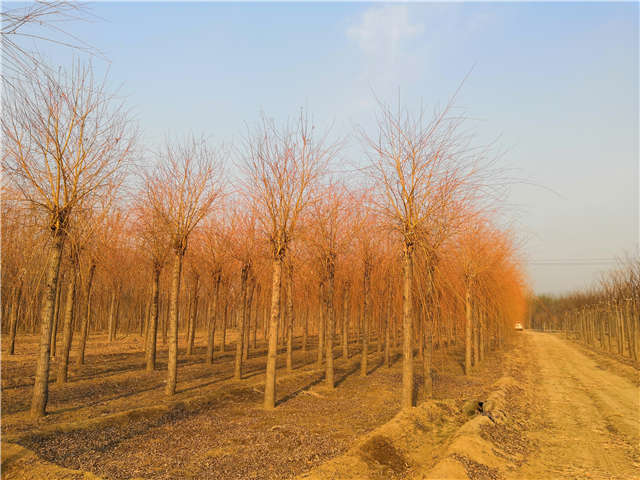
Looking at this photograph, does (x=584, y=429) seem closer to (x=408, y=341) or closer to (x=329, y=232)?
(x=408, y=341)

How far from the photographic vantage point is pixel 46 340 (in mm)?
7582

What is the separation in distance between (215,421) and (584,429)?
8051 millimetres

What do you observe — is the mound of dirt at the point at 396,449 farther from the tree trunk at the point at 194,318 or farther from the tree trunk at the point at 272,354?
the tree trunk at the point at 194,318

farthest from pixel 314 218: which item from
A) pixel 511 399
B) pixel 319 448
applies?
pixel 511 399

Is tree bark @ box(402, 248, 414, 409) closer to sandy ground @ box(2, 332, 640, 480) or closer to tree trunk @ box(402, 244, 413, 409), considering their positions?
tree trunk @ box(402, 244, 413, 409)

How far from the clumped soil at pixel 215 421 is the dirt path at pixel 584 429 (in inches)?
78.6

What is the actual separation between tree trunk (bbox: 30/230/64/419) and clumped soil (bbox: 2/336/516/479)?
1.11ft

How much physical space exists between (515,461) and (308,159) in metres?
7.49

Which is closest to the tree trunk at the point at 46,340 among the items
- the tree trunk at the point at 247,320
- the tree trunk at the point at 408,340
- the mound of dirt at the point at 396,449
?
the mound of dirt at the point at 396,449

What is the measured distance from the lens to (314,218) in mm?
12016

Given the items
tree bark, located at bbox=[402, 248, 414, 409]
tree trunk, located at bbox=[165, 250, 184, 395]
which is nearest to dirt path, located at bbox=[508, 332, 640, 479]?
tree bark, located at bbox=[402, 248, 414, 409]

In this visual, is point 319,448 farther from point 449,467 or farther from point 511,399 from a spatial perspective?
point 511,399

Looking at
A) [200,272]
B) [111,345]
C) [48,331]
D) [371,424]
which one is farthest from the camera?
[111,345]

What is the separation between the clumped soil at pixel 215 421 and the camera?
5719 mm
